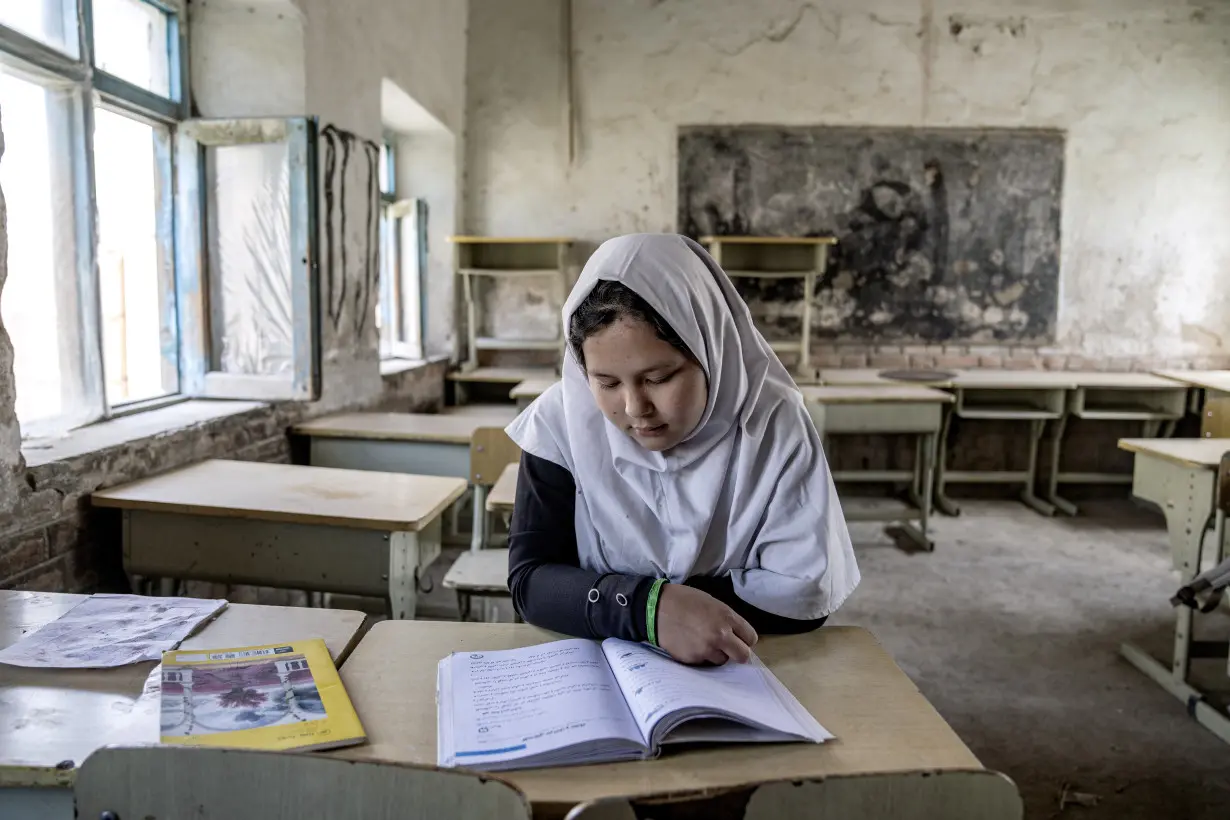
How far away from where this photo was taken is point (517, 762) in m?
0.82

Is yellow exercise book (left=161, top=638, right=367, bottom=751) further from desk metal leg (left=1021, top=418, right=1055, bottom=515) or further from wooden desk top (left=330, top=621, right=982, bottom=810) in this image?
desk metal leg (left=1021, top=418, right=1055, bottom=515)

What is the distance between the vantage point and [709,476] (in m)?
1.17

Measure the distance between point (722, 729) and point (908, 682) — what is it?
0.30 meters

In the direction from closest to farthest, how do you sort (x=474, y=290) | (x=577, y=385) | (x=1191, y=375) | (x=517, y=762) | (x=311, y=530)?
1. (x=517, y=762)
2. (x=577, y=385)
3. (x=311, y=530)
4. (x=1191, y=375)
5. (x=474, y=290)

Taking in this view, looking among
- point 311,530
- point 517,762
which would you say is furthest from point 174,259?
point 517,762

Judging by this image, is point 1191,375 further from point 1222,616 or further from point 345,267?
point 345,267

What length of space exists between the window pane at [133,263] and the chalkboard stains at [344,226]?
1.86ft

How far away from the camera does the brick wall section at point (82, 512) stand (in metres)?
1.97

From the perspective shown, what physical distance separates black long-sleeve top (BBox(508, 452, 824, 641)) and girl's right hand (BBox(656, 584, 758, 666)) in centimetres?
3

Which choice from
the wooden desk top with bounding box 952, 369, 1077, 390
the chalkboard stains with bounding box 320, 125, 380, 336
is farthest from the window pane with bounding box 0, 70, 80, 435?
the wooden desk top with bounding box 952, 369, 1077, 390

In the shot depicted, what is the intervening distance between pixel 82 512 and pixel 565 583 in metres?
1.61

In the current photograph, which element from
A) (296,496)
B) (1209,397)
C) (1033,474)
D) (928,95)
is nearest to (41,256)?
(296,496)

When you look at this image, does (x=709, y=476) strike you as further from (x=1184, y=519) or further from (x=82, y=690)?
(x=1184, y=519)

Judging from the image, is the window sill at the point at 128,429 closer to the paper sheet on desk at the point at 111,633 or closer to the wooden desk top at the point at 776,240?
the paper sheet on desk at the point at 111,633
